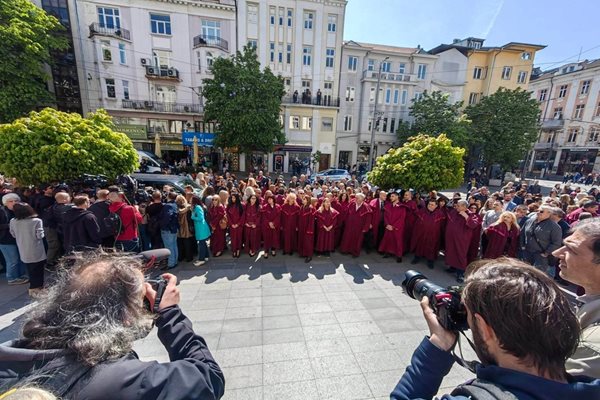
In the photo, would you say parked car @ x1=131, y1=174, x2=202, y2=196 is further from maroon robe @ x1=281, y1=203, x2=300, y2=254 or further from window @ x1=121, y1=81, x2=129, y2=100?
window @ x1=121, y1=81, x2=129, y2=100

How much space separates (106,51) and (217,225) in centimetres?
2475

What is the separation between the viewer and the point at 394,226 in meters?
6.26

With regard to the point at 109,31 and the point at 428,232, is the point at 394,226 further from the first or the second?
the point at 109,31

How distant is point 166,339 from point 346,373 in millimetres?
2388

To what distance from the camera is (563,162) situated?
34.5 metres

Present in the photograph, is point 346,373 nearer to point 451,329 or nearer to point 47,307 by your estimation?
point 451,329

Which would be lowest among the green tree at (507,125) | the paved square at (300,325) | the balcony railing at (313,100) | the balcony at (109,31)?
the paved square at (300,325)

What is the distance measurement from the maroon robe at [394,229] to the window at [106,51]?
2699 cm

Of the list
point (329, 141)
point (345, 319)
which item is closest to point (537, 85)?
point (329, 141)

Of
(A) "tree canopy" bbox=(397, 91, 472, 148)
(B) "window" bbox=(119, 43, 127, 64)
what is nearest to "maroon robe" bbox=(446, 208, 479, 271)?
(A) "tree canopy" bbox=(397, 91, 472, 148)

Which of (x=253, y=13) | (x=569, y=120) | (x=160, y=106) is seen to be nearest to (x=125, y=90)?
(x=160, y=106)

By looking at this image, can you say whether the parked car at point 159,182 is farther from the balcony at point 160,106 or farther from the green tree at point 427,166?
the balcony at point 160,106

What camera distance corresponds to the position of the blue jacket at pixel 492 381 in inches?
34.8

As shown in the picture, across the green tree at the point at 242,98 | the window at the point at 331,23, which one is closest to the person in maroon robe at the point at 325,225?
the green tree at the point at 242,98
